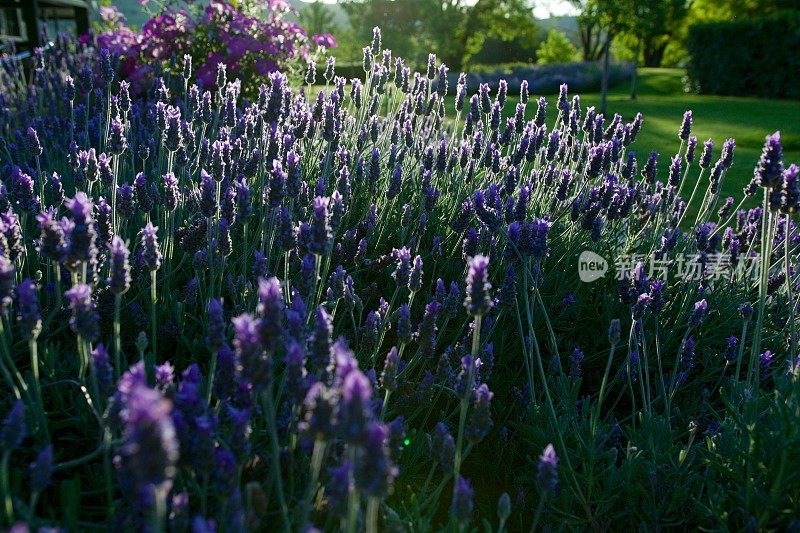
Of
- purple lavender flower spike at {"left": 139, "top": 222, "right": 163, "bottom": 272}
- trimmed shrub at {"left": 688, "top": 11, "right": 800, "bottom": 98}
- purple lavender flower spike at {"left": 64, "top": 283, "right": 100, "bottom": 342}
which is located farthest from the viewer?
trimmed shrub at {"left": 688, "top": 11, "right": 800, "bottom": 98}

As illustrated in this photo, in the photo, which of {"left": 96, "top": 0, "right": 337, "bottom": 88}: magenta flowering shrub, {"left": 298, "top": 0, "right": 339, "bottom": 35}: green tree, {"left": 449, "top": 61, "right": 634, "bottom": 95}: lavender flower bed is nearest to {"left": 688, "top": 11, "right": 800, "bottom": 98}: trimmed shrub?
{"left": 449, "top": 61, "right": 634, "bottom": 95}: lavender flower bed

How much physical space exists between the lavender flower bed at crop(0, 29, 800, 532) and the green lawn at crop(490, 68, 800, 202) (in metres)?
4.34

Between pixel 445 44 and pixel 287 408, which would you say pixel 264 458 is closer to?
pixel 287 408

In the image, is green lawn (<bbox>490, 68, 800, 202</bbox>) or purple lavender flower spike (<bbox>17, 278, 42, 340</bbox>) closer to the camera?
purple lavender flower spike (<bbox>17, 278, 42, 340</bbox>)

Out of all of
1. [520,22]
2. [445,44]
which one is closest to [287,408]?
[445,44]

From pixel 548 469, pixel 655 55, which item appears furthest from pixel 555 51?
pixel 548 469

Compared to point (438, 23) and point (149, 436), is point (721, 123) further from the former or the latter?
point (438, 23)

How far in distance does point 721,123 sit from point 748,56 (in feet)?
26.6

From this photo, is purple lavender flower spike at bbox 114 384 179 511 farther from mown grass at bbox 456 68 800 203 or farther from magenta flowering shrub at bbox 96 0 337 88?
mown grass at bbox 456 68 800 203

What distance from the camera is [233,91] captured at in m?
3.65

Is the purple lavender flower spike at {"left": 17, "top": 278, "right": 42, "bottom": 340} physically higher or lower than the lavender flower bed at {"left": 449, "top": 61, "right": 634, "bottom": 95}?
higher

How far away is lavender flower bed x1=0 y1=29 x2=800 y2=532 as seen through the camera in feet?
4.46

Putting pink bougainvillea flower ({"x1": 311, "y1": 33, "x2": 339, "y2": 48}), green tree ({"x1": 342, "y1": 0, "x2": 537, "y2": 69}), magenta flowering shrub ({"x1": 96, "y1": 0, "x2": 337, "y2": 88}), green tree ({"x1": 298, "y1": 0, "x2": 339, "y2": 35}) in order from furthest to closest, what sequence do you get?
green tree ({"x1": 298, "y1": 0, "x2": 339, "y2": 35})
green tree ({"x1": 342, "y1": 0, "x2": 537, "y2": 69})
pink bougainvillea flower ({"x1": 311, "y1": 33, "x2": 339, "y2": 48})
magenta flowering shrub ({"x1": 96, "y1": 0, "x2": 337, "y2": 88})

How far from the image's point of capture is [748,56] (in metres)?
19.0
